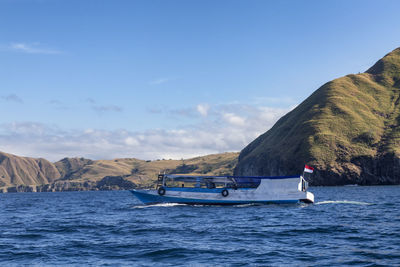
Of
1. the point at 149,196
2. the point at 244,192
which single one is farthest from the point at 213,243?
the point at 149,196

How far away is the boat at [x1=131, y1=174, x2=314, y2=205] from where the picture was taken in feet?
165

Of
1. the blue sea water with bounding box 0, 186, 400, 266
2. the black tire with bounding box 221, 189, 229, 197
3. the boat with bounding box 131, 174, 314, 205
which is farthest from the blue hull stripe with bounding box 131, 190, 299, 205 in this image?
the blue sea water with bounding box 0, 186, 400, 266

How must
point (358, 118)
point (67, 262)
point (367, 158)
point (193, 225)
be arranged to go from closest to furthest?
point (67, 262)
point (193, 225)
point (367, 158)
point (358, 118)

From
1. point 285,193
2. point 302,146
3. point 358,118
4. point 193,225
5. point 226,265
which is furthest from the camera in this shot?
point 358,118

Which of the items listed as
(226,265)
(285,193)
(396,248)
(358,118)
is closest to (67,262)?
(226,265)

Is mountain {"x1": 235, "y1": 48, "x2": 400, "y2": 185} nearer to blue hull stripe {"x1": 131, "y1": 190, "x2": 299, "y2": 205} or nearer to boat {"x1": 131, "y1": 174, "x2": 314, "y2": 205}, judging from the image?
boat {"x1": 131, "y1": 174, "x2": 314, "y2": 205}

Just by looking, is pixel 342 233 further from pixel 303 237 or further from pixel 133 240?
pixel 133 240

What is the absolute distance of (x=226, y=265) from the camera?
16516 millimetres

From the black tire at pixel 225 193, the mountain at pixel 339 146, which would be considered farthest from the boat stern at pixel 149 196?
the mountain at pixel 339 146

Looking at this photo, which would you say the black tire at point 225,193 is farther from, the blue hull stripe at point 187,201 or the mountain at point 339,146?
the mountain at point 339,146

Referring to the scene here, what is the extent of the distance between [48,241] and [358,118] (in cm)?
18095

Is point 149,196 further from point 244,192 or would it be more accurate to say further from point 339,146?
point 339,146

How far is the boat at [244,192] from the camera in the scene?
50188 mm

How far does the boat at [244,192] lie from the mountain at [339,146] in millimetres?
107593
